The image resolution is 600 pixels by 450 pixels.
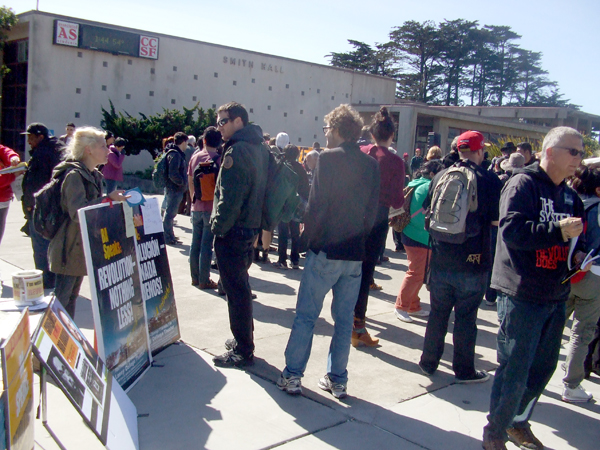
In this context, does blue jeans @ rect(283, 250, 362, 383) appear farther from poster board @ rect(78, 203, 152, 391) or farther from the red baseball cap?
the red baseball cap

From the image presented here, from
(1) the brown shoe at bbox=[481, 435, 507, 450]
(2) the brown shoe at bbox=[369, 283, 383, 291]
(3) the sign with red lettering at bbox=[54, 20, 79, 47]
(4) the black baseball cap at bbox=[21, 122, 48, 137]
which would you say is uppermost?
(3) the sign with red lettering at bbox=[54, 20, 79, 47]

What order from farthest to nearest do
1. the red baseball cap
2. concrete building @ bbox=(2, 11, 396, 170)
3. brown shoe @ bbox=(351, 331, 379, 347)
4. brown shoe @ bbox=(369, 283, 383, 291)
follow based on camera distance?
concrete building @ bbox=(2, 11, 396, 170) < brown shoe @ bbox=(369, 283, 383, 291) < brown shoe @ bbox=(351, 331, 379, 347) < the red baseball cap

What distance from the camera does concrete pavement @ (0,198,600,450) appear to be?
10.8 feet

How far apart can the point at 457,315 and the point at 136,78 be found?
920 inches

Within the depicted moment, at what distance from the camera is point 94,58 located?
2325 cm

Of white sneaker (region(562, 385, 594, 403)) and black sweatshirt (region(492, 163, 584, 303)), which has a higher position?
black sweatshirt (region(492, 163, 584, 303))

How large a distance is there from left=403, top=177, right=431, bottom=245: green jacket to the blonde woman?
3.12 metres

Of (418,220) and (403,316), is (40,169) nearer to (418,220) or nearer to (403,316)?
(418,220)

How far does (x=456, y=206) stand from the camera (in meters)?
4.06

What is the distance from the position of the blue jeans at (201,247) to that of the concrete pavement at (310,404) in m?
0.99

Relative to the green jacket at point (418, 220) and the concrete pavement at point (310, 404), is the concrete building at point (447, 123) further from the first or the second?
the concrete pavement at point (310, 404)

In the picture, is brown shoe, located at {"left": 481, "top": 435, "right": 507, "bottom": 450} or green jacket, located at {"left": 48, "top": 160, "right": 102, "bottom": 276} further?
green jacket, located at {"left": 48, "top": 160, "right": 102, "bottom": 276}

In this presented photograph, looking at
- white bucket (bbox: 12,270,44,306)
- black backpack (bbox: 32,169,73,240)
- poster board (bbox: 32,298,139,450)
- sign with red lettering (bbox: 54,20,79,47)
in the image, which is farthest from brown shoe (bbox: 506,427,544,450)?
sign with red lettering (bbox: 54,20,79,47)

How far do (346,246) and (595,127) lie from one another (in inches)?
1583
